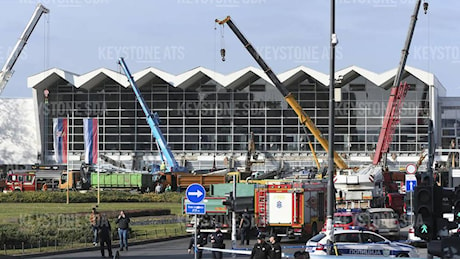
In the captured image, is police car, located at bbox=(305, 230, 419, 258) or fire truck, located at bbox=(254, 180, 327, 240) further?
fire truck, located at bbox=(254, 180, 327, 240)

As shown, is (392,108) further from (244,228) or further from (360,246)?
(360,246)

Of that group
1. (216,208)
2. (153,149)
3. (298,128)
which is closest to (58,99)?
(153,149)

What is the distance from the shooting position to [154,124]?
80438mm

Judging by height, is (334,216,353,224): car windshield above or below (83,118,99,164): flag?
below

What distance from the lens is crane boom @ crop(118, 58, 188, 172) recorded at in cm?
7931

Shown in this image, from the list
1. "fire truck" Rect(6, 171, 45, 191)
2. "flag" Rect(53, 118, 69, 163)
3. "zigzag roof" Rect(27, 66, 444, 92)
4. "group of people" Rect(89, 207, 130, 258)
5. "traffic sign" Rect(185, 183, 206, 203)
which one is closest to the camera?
"traffic sign" Rect(185, 183, 206, 203)

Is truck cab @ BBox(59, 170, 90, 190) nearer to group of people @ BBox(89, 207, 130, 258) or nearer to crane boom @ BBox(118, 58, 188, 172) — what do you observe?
crane boom @ BBox(118, 58, 188, 172)

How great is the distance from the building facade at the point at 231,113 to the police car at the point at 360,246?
55269mm

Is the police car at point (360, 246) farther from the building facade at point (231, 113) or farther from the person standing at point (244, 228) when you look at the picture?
the building facade at point (231, 113)

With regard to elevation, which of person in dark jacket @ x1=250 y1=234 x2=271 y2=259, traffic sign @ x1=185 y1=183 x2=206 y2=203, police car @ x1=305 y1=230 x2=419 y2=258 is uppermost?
traffic sign @ x1=185 y1=183 x2=206 y2=203

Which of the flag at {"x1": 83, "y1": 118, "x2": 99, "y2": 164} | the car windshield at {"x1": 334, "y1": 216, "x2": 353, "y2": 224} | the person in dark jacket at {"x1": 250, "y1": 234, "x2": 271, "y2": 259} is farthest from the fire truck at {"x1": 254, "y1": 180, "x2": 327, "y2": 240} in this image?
the flag at {"x1": 83, "y1": 118, "x2": 99, "y2": 164}

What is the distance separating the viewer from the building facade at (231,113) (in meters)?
79.8

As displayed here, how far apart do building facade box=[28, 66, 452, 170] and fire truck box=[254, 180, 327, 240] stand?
4670cm

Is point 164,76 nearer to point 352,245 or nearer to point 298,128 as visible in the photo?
point 298,128
